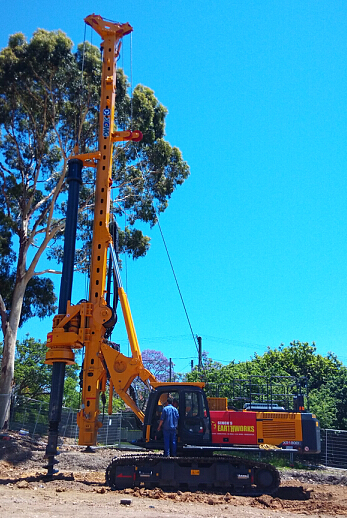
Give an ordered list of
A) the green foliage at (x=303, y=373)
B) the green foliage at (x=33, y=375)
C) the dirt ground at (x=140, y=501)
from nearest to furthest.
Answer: the dirt ground at (x=140, y=501), the green foliage at (x=303, y=373), the green foliage at (x=33, y=375)

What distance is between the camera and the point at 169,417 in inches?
462

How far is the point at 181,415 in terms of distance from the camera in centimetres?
1192

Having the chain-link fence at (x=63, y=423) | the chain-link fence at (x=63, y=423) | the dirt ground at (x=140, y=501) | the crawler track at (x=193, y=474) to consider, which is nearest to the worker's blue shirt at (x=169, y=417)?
the crawler track at (x=193, y=474)

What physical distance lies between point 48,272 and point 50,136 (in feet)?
22.9

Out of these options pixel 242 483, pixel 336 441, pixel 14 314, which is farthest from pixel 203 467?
pixel 14 314

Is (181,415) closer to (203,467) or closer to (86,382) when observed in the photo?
(203,467)

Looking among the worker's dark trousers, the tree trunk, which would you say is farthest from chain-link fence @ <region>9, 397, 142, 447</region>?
the worker's dark trousers

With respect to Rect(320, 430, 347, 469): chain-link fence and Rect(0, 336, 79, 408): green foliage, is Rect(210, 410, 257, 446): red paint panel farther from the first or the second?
Rect(0, 336, 79, 408): green foliage

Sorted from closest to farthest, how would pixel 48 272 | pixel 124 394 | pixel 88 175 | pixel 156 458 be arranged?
pixel 156 458 < pixel 124 394 < pixel 48 272 < pixel 88 175

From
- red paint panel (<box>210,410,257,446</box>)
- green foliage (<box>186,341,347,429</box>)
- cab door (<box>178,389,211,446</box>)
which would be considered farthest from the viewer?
green foliage (<box>186,341,347,429</box>)

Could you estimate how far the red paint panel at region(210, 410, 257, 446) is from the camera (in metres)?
12.2

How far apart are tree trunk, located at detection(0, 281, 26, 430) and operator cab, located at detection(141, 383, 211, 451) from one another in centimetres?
1184

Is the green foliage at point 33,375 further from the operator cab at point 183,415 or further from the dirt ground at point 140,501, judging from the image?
the operator cab at point 183,415

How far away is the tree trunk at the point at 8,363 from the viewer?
2170 centimetres
